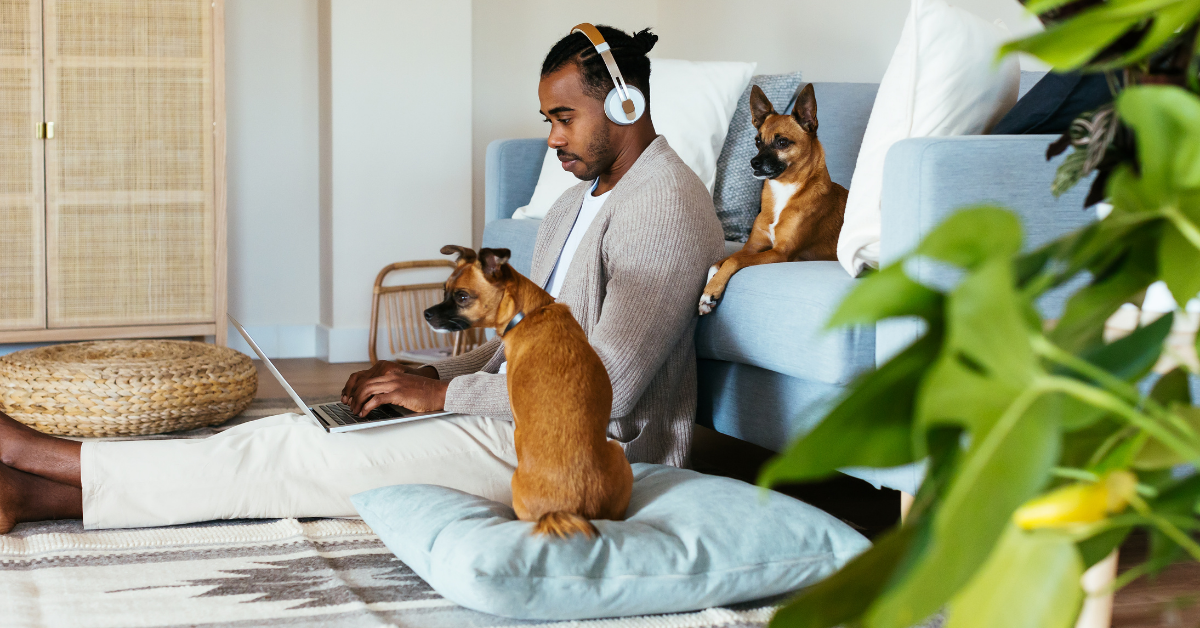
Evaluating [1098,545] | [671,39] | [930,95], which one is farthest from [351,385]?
[671,39]

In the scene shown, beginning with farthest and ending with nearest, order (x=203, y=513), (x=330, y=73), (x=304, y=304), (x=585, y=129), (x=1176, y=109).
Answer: (x=304, y=304), (x=330, y=73), (x=585, y=129), (x=203, y=513), (x=1176, y=109)

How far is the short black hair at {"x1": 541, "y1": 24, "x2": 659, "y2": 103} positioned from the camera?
181 cm

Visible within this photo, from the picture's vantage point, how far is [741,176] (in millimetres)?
2701

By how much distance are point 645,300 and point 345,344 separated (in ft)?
8.47

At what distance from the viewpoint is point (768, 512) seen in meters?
1.38

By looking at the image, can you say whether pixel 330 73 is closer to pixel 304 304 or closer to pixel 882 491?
pixel 304 304

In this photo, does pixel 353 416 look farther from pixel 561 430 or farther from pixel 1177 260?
pixel 1177 260

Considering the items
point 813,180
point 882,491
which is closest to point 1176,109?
point 813,180

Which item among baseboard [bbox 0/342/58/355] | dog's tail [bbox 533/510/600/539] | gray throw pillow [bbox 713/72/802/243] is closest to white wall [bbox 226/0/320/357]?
baseboard [bbox 0/342/58/355]

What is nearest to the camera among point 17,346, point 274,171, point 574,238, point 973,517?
point 973,517

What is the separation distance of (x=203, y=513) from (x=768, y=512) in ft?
3.19

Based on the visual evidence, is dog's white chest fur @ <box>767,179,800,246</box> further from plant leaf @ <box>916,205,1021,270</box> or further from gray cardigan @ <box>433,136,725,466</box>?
plant leaf @ <box>916,205,1021,270</box>

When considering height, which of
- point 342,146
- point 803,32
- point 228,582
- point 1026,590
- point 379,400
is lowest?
point 228,582

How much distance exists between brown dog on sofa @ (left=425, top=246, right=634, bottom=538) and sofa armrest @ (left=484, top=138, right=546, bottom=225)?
6.08ft
